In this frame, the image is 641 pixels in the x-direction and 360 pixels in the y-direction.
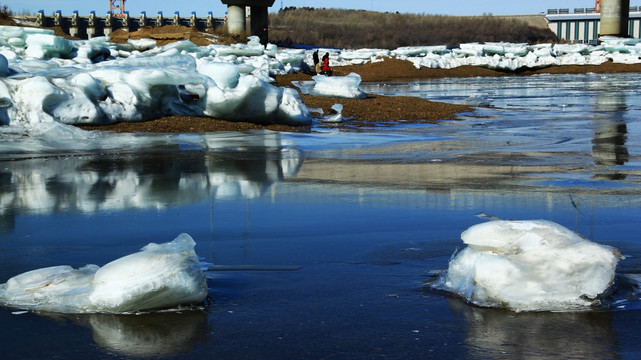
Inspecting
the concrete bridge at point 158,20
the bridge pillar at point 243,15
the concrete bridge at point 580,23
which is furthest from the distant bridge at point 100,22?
the concrete bridge at point 580,23

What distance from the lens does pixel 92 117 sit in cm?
1191

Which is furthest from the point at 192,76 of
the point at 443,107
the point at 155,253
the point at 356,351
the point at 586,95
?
the point at 586,95

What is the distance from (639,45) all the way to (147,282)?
49980mm

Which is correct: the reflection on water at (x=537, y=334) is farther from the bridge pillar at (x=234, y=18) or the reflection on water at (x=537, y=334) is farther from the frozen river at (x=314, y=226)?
the bridge pillar at (x=234, y=18)

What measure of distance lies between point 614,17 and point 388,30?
31317mm


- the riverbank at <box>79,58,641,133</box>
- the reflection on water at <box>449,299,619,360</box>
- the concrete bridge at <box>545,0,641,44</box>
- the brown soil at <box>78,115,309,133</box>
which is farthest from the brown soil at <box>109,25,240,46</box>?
the concrete bridge at <box>545,0,641,44</box>

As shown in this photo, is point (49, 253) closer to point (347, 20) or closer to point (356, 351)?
point (356, 351)

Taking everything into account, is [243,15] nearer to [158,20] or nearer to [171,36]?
[171,36]

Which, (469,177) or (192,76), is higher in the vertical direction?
(192,76)

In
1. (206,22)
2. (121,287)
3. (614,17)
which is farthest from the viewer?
(206,22)

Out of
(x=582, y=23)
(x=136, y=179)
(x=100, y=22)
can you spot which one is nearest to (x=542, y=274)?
(x=136, y=179)

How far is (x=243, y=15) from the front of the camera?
52188 millimetres

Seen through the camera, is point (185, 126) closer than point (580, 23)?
Yes

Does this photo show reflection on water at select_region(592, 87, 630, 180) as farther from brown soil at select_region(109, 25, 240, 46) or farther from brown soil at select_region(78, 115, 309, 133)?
brown soil at select_region(109, 25, 240, 46)
